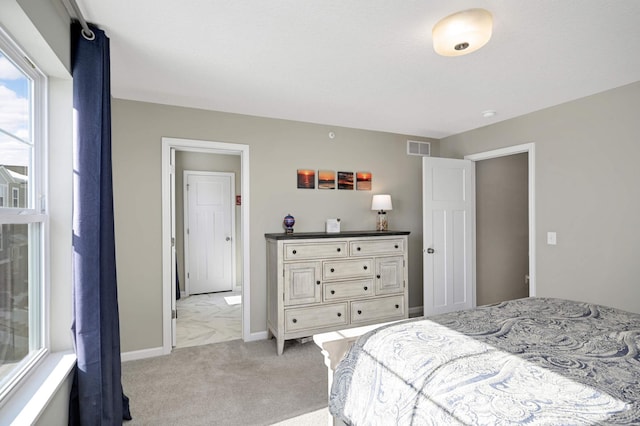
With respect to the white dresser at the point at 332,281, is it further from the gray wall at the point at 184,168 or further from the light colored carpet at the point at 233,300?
the gray wall at the point at 184,168

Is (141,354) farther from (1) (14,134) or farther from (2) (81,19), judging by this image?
(2) (81,19)

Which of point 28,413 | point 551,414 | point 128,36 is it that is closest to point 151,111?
point 128,36

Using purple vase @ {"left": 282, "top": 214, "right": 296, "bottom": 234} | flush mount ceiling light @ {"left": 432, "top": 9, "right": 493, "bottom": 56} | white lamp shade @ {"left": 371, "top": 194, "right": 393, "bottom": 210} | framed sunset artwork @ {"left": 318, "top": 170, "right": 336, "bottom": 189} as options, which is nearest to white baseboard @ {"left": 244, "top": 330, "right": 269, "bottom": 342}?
purple vase @ {"left": 282, "top": 214, "right": 296, "bottom": 234}

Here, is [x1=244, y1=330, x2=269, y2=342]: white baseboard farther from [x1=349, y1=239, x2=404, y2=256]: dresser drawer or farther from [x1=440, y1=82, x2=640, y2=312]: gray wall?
[x1=440, y1=82, x2=640, y2=312]: gray wall

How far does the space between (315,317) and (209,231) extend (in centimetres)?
310

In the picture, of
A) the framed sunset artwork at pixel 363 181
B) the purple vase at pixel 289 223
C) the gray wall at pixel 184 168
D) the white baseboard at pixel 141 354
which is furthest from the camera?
the gray wall at pixel 184 168

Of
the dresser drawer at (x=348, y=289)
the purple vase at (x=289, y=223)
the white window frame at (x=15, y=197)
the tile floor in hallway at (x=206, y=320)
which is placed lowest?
the tile floor in hallway at (x=206, y=320)

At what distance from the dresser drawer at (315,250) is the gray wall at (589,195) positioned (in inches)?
81.2

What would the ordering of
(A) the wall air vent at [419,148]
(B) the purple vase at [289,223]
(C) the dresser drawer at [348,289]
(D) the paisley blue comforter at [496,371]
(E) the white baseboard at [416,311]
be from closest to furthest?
(D) the paisley blue comforter at [496,371], (C) the dresser drawer at [348,289], (B) the purple vase at [289,223], (E) the white baseboard at [416,311], (A) the wall air vent at [419,148]

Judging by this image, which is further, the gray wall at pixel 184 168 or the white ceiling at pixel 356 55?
the gray wall at pixel 184 168

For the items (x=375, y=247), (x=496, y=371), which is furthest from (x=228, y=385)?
(x=496, y=371)

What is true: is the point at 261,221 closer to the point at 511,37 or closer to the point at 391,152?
the point at 391,152

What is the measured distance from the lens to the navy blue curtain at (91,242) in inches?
63.3

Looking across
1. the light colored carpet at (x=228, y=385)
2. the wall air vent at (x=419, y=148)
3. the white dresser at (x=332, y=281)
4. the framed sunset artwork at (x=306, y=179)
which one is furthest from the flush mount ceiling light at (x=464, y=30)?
the wall air vent at (x=419, y=148)
